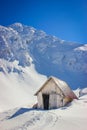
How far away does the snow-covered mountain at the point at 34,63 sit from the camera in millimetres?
89250

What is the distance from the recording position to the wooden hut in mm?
23266

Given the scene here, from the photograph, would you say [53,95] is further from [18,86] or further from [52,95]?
[18,86]

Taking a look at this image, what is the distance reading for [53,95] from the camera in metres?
23.8

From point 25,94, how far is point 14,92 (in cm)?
484

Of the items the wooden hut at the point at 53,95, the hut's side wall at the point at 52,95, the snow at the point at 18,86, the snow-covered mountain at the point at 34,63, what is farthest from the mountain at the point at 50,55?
the hut's side wall at the point at 52,95

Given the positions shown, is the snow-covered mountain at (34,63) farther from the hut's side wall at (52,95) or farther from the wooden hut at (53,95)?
the hut's side wall at (52,95)

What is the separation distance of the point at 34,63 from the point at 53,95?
99.4 metres

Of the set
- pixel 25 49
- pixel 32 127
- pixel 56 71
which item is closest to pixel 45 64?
pixel 56 71

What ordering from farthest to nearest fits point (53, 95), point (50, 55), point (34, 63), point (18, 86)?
point (50, 55) → point (34, 63) → point (18, 86) → point (53, 95)

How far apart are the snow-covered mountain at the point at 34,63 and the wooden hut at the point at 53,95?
48406 mm

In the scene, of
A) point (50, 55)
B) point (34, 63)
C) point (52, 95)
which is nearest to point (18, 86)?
point (34, 63)

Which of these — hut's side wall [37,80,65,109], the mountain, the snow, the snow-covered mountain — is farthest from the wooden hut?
the mountain

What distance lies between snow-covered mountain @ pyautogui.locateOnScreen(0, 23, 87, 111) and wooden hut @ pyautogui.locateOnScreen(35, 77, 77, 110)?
4841 cm

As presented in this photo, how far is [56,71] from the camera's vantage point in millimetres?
117750
